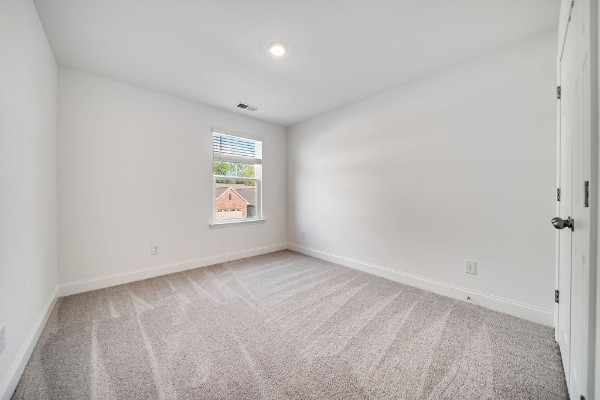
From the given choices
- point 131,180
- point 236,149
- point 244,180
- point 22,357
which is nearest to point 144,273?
point 131,180

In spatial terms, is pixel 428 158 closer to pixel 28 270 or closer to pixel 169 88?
pixel 169 88

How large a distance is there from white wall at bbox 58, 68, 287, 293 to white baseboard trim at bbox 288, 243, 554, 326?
2038mm

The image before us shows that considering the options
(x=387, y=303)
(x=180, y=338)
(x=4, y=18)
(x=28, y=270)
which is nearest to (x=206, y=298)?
(x=180, y=338)

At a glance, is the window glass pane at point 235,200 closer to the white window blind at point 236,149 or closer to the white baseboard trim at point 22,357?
the white window blind at point 236,149

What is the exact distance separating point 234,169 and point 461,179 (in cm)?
316

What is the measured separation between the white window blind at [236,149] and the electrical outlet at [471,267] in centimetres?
329

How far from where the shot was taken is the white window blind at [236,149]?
3629 millimetres

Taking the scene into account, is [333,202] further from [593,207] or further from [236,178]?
[593,207]

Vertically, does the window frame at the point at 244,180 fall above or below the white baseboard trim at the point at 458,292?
above

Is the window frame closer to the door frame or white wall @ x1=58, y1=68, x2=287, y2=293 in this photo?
white wall @ x1=58, y1=68, x2=287, y2=293

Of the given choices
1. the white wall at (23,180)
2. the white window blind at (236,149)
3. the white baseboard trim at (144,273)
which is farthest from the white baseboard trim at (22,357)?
the white window blind at (236,149)

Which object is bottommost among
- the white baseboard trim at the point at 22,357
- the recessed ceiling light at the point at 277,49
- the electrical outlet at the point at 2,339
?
the white baseboard trim at the point at 22,357

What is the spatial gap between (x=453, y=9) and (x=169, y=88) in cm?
304

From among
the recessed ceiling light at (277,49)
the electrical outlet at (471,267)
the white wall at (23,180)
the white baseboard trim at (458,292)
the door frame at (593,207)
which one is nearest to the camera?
the door frame at (593,207)
